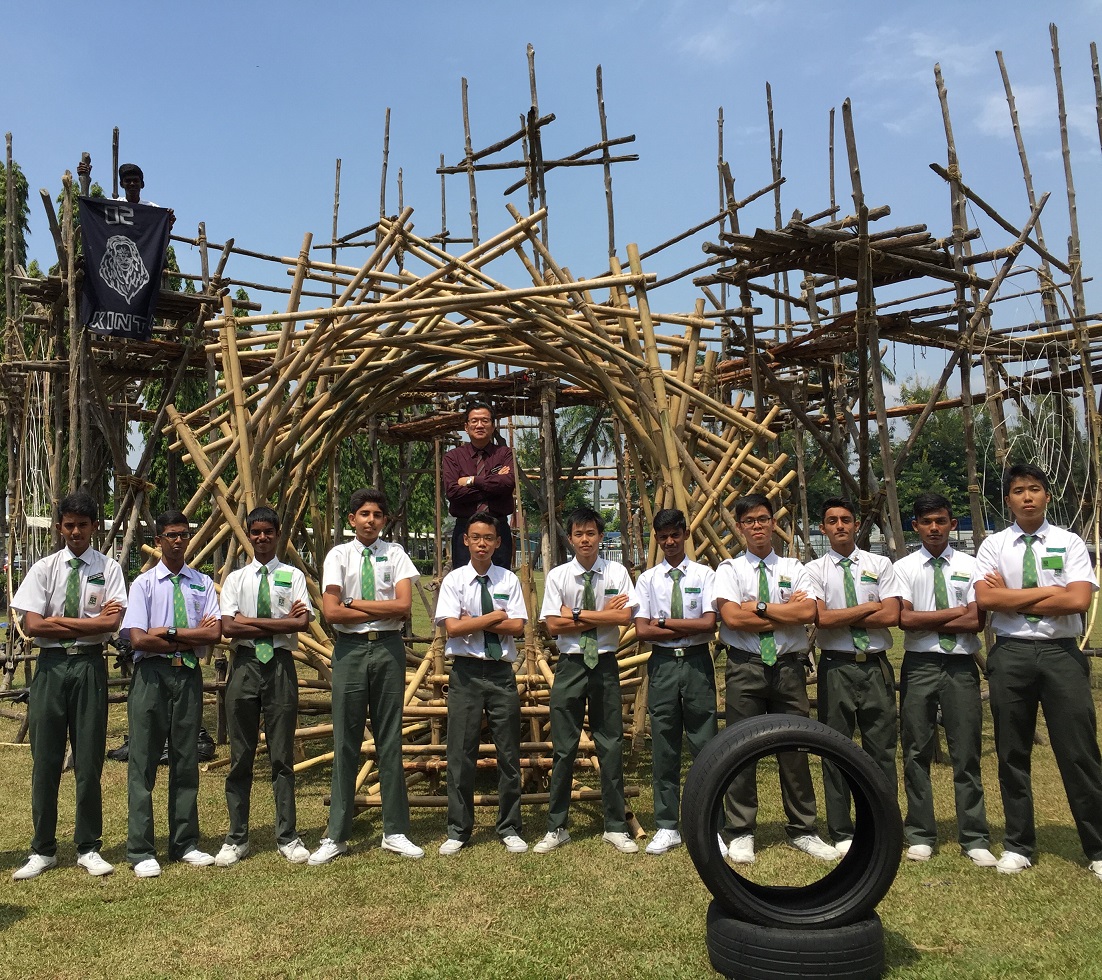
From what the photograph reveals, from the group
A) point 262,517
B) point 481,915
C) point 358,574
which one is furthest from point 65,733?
point 481,915

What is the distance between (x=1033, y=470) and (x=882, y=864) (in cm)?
246

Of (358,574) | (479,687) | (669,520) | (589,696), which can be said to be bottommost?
(589,696)

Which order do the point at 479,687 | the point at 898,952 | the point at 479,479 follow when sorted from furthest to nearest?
the point at 479,479, the point at 479,687, the point at 898,952

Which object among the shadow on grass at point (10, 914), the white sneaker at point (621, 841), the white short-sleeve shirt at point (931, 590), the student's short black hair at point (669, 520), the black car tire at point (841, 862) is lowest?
the white sneaker at point (621, 841)

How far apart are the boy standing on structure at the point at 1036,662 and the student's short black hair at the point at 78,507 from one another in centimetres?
488

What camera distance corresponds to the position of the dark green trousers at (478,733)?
5.61m

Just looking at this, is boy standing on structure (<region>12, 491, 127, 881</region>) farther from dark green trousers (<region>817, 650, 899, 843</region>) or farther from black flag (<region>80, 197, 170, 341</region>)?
dark green trousers (<region>817, 650, 899, 843</region>)

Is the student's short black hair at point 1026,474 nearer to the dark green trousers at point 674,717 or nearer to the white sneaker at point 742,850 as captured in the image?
the dark green trousers at point 674,717

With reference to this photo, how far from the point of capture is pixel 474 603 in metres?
5.66

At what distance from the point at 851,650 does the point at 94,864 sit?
4306 mm

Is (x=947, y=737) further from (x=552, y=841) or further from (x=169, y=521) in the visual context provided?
(x=169, y=521)

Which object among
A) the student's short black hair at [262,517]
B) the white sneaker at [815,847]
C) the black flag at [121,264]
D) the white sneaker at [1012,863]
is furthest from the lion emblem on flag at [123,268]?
the white sneaker at [1012,863]

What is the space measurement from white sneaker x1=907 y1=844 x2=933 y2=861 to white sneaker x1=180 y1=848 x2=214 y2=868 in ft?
12.5

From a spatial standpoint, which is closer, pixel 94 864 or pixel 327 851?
pixel 94 864
